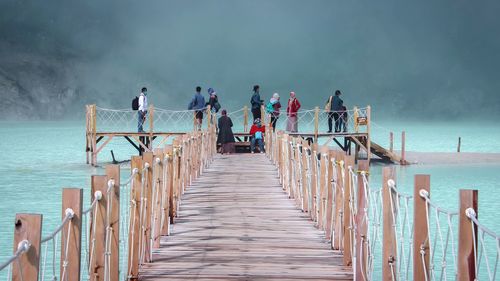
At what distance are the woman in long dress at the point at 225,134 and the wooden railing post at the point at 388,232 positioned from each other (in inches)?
805

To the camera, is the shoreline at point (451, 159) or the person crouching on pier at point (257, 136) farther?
the shoreline at point (451, 159)

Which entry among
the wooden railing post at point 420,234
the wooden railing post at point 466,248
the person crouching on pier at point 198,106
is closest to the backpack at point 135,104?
the person crouching on pier at point 198,106

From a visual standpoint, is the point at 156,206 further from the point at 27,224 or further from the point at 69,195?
the point at 27,224

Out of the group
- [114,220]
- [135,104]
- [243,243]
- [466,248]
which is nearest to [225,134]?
[135,104]

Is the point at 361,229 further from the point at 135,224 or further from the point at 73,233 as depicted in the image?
the point at 73,233

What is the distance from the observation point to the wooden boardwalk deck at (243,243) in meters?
8.41

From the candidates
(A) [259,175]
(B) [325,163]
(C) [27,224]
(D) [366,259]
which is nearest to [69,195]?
(C) [27,224]

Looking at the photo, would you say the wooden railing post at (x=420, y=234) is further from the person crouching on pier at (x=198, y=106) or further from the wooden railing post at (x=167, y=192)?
the person crouching on pier at (x=198, y=106)

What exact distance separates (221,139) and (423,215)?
22.0 metres

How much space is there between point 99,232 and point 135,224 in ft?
4.79

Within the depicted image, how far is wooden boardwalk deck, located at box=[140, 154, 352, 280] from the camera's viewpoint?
8.41m

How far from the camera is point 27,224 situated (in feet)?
15.8

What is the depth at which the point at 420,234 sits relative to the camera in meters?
6.61

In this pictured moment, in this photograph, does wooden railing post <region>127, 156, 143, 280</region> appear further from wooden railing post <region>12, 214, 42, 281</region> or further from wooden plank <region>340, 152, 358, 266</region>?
wooden railing post <region>12, 214, 42, 281</region>
